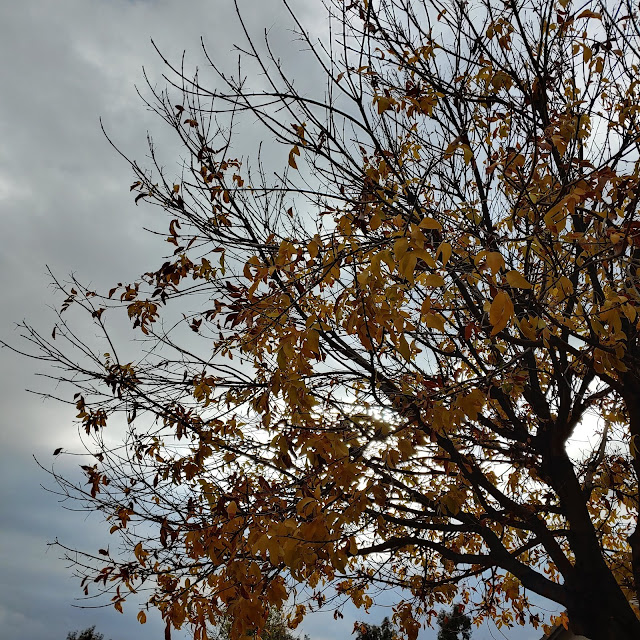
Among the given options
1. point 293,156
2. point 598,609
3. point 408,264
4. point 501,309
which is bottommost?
point 598,609

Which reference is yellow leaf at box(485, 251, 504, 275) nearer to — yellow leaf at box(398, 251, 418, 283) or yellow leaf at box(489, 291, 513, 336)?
yellow leaf at box(489, 291, 513, 336)

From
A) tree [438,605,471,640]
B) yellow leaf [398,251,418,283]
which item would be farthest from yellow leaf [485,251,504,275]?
tree [438,605,471,640]

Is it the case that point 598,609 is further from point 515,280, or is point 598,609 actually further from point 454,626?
point 454,626

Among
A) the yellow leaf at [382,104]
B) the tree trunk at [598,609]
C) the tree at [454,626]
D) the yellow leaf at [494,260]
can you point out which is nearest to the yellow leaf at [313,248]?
the yellow leaf at [494,260]

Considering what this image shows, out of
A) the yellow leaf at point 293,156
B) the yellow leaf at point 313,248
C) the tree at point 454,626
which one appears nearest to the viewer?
the yellow leaf at point 313,248

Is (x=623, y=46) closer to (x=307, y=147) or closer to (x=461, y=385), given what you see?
(x=307, y=147)

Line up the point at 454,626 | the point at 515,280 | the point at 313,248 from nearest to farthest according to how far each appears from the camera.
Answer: the point at 515,280 → the point at 313,248 → the point at 454,626

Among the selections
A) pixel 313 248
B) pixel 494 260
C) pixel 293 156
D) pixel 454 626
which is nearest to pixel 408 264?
pixel 494 260

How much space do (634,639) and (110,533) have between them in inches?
193

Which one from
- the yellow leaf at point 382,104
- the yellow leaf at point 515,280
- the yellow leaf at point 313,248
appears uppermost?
the yellow leaf at point 382,104

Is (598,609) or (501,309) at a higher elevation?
(501,309)

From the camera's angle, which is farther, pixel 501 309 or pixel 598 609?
pixel 598 609

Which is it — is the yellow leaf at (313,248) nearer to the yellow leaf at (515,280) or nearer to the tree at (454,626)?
the yellow leaf at (515,280)

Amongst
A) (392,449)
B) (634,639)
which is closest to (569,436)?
(634,639)
